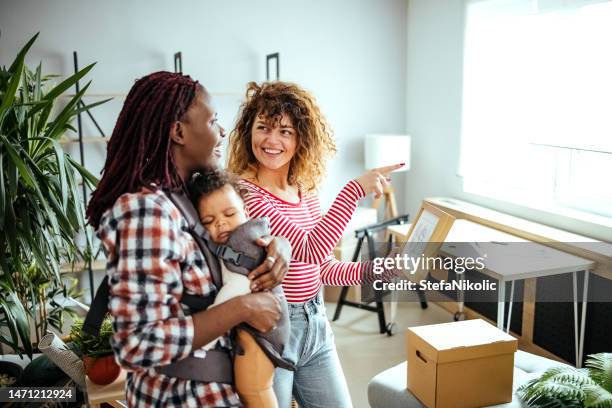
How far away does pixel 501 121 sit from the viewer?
358 cm

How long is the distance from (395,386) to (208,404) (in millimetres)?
1221

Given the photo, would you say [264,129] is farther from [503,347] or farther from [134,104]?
[503,347]

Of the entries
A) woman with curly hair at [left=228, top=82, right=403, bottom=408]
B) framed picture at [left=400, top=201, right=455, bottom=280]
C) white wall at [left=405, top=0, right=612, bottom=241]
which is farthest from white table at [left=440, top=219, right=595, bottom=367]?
woman with curly hair at [left=228, top=82, right=403, bottom=408]

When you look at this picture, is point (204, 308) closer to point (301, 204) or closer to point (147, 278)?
point (147, 278)

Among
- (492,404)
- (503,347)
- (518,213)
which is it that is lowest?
(492,404)

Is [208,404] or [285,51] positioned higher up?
[285,51]

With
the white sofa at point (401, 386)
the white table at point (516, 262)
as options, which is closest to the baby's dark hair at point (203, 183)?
the white sofa at point (401, 386)

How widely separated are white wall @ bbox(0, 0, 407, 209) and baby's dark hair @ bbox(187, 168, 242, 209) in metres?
2.91

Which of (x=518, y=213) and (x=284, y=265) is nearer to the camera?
(x=284, y=265)

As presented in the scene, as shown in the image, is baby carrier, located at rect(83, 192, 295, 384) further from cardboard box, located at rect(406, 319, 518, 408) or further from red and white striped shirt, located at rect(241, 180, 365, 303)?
→ cardboard box, located at rect(406, 319, 518, 408)

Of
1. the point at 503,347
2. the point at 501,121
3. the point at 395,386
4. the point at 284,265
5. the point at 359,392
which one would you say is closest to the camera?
the point at 284,265

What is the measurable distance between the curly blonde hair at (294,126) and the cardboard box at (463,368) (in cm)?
73

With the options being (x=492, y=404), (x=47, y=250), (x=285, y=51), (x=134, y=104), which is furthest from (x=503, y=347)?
(x=285, y=51)

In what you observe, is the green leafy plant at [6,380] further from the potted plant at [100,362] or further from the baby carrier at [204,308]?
the baby carrier at [204,308]
